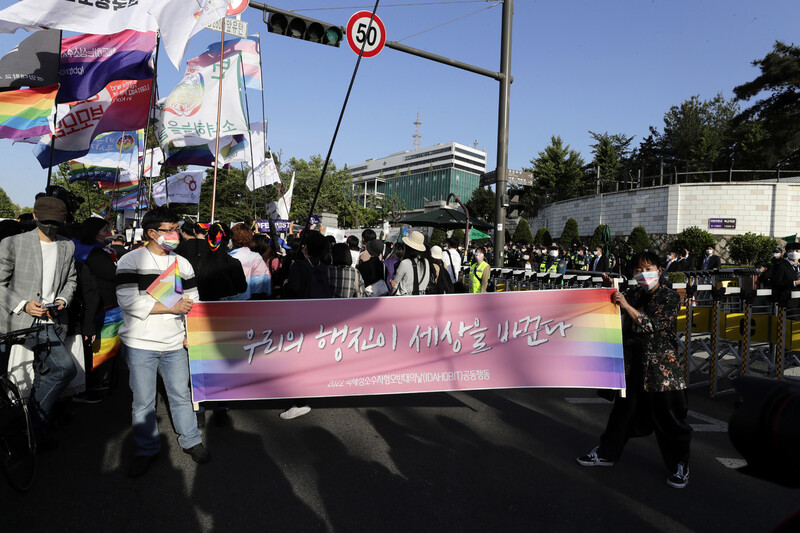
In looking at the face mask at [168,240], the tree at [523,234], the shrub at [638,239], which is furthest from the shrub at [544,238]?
the face mask at [168,240]

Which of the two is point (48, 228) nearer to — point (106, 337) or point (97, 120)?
point (106, 337)

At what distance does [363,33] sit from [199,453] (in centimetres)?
767

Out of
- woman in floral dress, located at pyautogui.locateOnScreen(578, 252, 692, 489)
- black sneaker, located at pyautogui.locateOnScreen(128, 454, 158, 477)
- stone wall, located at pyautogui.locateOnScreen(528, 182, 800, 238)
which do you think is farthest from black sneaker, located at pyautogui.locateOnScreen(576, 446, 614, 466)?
stone wall, located at pyautogui.locateOnScreen(528, 182, 800, 238)

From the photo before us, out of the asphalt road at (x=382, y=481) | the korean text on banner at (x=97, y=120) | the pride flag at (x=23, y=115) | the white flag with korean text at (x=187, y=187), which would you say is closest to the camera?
the asphalt road at (x=382, y=481)

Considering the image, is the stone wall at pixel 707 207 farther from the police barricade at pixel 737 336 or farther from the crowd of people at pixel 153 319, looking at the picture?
the crowd of people at pixel 153 319

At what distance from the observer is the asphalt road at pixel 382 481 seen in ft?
11.4

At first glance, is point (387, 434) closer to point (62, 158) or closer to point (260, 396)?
point (260, 396)

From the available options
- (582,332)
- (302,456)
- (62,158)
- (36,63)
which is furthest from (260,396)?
(62,158)

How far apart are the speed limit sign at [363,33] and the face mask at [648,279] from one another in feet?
22.6

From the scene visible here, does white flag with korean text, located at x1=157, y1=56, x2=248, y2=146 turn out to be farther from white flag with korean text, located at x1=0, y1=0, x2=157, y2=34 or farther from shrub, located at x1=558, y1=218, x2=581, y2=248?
shrub, located at x1=558, y1=218, x2=581, y2=248

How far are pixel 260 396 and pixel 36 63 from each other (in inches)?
234

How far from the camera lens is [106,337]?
19.1 ft

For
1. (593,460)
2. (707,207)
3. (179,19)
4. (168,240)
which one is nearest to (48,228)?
(168,240)

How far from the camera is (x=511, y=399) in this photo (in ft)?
20.8
